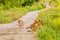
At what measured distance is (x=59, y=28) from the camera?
12141mm

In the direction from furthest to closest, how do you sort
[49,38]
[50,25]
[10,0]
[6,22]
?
1. [10,0]
2. [6,22]
3. [50,25]
4. [49,38]

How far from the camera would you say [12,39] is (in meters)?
10.4

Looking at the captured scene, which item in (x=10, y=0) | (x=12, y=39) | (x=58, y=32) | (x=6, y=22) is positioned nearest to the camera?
(x=12, y=39)

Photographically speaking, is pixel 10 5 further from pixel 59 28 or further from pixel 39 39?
pixel 39 39

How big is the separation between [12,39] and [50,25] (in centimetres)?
285

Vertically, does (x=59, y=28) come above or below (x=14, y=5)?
above

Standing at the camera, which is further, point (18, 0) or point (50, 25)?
point (18, 0)

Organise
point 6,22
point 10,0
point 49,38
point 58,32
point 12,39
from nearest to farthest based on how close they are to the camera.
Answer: point 49,38, point 12,39, point 58,32, point 6,22, point 10,0

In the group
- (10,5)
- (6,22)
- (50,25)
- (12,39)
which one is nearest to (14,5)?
(10,5)

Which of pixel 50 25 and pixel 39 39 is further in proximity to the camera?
pixel 50 25

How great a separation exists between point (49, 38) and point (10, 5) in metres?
19.9

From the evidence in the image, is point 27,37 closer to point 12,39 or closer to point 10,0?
point 12,39

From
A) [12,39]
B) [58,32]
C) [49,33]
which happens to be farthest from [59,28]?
[12,39]

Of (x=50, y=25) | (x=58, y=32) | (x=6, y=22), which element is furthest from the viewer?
(x=6, y=22)
